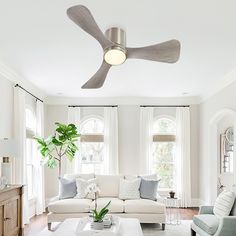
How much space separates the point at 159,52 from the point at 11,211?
3438 mm

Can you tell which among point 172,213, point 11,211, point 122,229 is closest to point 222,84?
point 172,213

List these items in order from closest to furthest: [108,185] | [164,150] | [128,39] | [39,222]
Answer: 1. [128,39]
2. [39,222]
3. [108,185]
4. [164,150]

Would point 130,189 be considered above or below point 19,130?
below

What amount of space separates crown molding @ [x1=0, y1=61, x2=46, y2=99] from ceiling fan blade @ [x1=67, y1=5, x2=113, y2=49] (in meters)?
3.18

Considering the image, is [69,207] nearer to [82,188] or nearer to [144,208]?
[82,188]

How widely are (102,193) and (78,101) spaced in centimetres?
294

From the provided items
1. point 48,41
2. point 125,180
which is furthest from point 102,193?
point 48,41

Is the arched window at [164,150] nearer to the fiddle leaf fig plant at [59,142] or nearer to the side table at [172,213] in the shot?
the side table at [172,213]

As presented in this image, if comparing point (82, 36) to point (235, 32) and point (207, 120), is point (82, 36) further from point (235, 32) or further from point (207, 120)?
point (207, 120)

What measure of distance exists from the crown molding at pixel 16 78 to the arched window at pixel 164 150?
3321mm

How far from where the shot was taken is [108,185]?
7.32m

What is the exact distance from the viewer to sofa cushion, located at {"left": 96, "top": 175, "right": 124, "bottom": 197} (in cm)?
724

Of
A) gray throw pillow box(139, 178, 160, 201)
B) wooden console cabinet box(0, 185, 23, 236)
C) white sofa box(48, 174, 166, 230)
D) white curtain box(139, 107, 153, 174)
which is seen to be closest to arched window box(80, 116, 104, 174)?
white curtain box(139, 107, 153, 174)

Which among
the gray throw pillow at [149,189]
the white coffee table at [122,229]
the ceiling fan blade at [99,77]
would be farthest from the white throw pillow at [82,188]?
the ceiling fan blade at [99,77]
